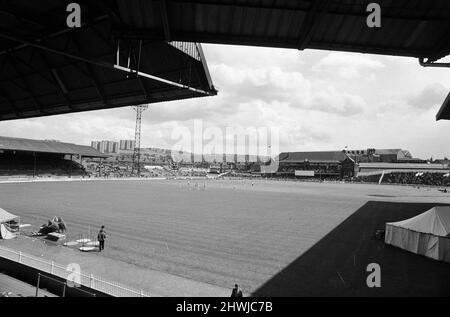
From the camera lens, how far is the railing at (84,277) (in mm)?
9132

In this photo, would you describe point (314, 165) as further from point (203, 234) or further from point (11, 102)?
point (11, 102)

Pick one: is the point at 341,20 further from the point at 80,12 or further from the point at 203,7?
the point at 80,12

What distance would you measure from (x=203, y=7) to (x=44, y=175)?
2999 inches

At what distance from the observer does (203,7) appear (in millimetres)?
6934

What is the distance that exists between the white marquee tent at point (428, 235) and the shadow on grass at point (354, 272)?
0.41 meters

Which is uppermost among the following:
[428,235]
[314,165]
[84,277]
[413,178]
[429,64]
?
[429,64]

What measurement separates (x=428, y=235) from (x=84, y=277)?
48.7ft

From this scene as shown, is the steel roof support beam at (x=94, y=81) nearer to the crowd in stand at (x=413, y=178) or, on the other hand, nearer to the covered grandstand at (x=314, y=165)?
the crowd in stand at (x=413, y=178)

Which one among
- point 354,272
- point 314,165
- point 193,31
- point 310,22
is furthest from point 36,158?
point 314,165

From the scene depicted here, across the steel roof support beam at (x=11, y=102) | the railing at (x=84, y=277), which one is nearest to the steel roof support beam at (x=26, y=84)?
the steel roof support beam at (x=11, y=102)

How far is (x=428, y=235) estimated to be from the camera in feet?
49.9

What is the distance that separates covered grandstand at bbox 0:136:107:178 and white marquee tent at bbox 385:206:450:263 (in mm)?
69337

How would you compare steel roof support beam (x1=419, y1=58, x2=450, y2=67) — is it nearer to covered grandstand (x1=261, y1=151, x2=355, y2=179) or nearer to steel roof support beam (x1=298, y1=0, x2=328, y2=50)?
steel roof support beam (x1=298, y1=0, x2=328, y2=50)
